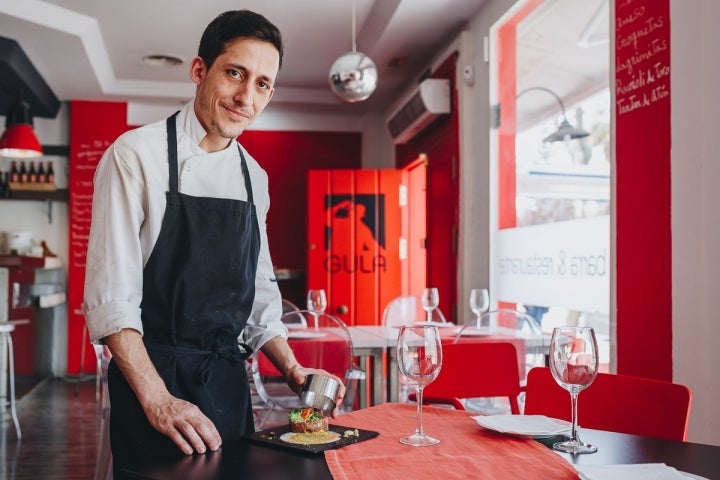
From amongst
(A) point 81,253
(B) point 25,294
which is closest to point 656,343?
(B) point 25,294

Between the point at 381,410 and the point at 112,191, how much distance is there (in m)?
0.70

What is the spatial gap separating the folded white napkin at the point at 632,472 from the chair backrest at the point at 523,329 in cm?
222

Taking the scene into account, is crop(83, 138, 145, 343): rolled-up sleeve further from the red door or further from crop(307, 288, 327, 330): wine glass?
the red door

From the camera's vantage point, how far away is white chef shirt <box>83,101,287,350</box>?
1.29 metres

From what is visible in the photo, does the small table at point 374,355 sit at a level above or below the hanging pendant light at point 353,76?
below

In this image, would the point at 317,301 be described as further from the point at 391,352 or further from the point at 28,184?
the point at 28,184

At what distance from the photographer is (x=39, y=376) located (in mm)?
Result: 7141

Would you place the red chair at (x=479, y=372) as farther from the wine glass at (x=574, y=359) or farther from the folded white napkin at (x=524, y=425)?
the wine glass at (x=574, y=359)

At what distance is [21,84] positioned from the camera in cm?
588

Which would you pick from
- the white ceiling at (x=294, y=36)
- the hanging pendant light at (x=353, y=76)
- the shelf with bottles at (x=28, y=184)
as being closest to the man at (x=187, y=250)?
the hanging pendant light at (x=353, y=76)

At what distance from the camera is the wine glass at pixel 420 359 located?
4.03ft

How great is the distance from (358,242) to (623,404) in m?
5.26

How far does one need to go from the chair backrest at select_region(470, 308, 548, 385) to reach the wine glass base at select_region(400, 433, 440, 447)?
210 centimetres

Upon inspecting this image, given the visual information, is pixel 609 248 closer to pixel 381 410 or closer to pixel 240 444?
pixel 381 410
